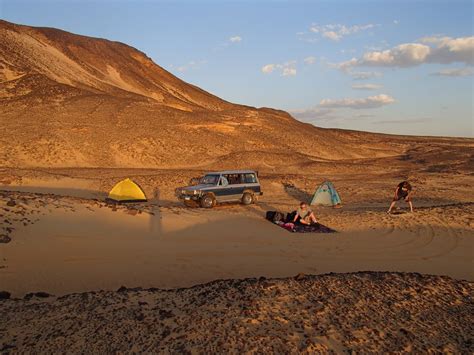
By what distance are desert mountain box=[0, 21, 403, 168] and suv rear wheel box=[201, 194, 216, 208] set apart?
2236 cm

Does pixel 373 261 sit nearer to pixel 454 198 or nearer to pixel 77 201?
pixel 77 201

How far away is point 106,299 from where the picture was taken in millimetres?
6363

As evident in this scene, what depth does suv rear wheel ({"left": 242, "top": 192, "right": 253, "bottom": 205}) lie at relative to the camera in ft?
65.4

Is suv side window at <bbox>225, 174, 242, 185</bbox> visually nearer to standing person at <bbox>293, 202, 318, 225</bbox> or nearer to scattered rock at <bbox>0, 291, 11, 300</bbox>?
standing person at <bbox>293, 202, 318, 225</bbox>

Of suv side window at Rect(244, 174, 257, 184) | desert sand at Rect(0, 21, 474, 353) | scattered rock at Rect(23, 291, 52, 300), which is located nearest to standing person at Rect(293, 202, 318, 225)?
desert sand at Rect(0, 21, 474, 353)

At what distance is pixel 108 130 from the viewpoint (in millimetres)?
45094

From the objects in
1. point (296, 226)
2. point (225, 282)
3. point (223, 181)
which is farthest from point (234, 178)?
point (225, 282)

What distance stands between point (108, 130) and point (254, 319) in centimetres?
4251

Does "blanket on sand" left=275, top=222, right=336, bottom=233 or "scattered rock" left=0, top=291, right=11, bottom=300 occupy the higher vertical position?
"scattered rock" left=0, top=291, right=11, bottom=300

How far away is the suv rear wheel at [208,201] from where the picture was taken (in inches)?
721

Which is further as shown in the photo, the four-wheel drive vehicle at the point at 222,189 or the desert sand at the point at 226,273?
the four-wheel drive vehicle at the point at 222,189

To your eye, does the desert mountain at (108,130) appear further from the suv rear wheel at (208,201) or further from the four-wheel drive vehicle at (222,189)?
the suv rear wheel at (208,201)

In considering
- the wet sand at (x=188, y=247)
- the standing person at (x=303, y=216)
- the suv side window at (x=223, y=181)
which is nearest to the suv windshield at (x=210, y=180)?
the suv side window at (x=223, y=181)

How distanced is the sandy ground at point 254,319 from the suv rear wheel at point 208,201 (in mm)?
11157
